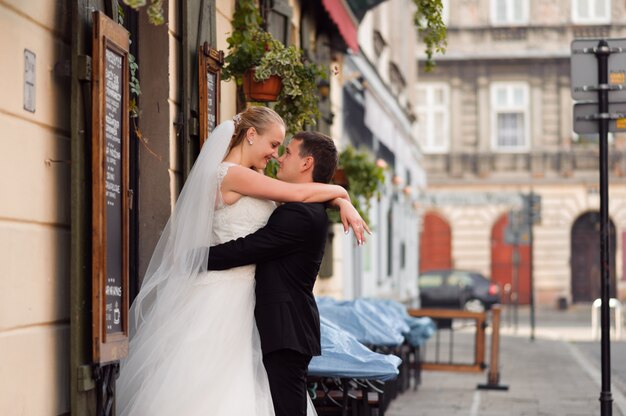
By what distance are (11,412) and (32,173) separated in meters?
0.94

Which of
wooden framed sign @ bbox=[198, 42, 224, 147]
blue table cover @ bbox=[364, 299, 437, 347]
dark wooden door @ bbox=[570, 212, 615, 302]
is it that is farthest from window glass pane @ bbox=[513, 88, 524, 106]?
wooden framed sign @ bbox=[198, 42, 224, 147]

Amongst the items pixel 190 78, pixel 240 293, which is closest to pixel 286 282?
pixel 240 293

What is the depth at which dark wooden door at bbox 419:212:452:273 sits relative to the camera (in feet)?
157

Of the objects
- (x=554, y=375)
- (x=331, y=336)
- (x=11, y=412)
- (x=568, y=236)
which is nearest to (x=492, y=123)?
(x=568, y=236)

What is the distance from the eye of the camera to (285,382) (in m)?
6.20

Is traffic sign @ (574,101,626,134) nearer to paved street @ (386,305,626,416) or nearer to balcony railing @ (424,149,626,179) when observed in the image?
paved street @ (386,305,626,416)

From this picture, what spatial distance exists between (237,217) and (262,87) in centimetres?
302

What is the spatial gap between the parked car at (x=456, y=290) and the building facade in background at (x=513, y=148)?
26.4 ft

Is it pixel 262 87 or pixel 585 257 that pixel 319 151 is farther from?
pixel 585 257

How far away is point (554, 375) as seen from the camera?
58.6 feet

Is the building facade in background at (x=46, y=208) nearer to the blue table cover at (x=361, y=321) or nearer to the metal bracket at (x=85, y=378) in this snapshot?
the metal bracket at (x=85, y=378)

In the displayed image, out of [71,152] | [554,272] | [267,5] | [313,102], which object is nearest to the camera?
[71,152]

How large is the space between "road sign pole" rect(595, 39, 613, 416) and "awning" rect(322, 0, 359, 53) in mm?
4077

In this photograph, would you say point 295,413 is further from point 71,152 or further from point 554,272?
point 554,272
